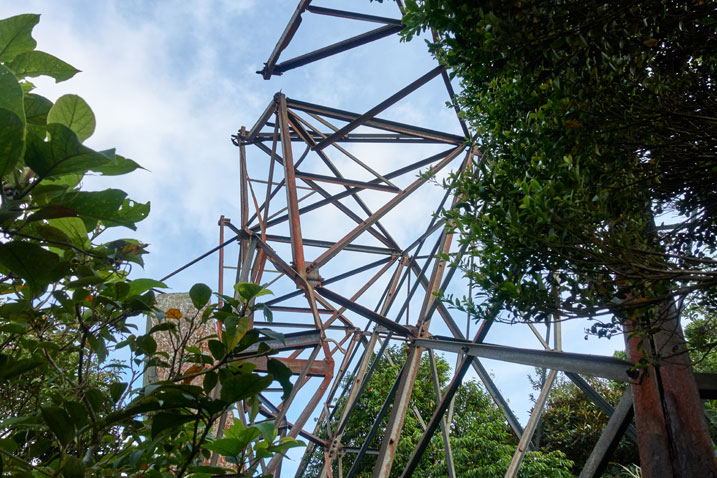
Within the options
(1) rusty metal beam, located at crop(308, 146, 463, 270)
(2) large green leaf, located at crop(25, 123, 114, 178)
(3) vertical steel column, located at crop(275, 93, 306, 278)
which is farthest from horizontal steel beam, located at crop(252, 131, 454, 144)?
(2) large green leaf, located at crop(25, 123, 114, 178)

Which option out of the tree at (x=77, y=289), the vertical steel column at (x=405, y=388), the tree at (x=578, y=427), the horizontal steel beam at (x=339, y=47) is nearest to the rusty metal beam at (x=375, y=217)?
the vertical steel column at (x=405, y=388)

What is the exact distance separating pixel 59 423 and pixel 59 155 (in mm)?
584

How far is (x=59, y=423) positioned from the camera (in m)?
0.98

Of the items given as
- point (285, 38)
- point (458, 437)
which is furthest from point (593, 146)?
point (458, 437)

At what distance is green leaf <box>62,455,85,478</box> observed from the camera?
89 cm

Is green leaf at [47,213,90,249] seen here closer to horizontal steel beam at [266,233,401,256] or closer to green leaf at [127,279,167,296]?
green leaf at [127,279,167,296]

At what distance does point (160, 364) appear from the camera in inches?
56.1

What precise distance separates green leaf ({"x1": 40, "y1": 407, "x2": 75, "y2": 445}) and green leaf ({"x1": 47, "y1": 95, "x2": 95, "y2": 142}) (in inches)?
21.4

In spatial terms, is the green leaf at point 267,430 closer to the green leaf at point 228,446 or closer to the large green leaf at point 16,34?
the green leaf at point 228,446

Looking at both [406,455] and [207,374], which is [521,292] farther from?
[406,455]

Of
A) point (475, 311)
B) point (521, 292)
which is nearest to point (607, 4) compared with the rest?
point (521, 292)

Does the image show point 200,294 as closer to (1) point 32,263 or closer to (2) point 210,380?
(2) point 210,380

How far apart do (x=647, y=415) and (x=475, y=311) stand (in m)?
0.87

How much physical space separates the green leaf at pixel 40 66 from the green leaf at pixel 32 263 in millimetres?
324
